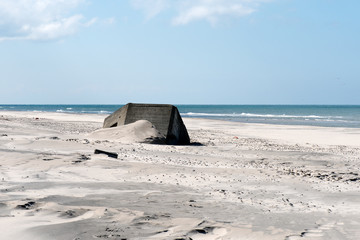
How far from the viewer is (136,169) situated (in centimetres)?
670

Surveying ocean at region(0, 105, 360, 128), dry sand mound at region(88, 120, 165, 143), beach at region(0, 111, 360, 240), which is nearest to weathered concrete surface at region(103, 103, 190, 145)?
dry sand mound at region(88, 120, 165, 143)

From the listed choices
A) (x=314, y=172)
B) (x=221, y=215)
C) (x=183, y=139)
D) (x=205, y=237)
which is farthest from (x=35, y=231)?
(x=183, y=139)

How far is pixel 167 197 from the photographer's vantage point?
4.93 meters

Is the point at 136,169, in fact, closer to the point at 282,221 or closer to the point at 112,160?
the point at 112,160

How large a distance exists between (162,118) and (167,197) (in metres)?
7.59

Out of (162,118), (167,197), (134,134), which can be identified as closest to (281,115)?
(162,118)

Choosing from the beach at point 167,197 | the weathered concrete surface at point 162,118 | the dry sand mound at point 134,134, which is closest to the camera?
the beach at point 167,197

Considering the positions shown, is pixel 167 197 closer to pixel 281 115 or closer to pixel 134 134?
pixel 134 134

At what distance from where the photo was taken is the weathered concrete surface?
12.2 metres

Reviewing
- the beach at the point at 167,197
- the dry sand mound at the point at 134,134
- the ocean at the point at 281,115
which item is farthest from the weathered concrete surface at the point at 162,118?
the ocean at the point at 281,115

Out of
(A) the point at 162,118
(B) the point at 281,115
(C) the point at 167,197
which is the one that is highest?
(A) the point at 162,118

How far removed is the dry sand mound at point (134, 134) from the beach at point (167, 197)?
7.82ft

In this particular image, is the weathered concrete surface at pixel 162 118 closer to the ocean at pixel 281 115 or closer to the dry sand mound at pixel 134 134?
the dry sand mound at pixel 134 134

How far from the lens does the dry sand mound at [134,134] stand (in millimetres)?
11188
